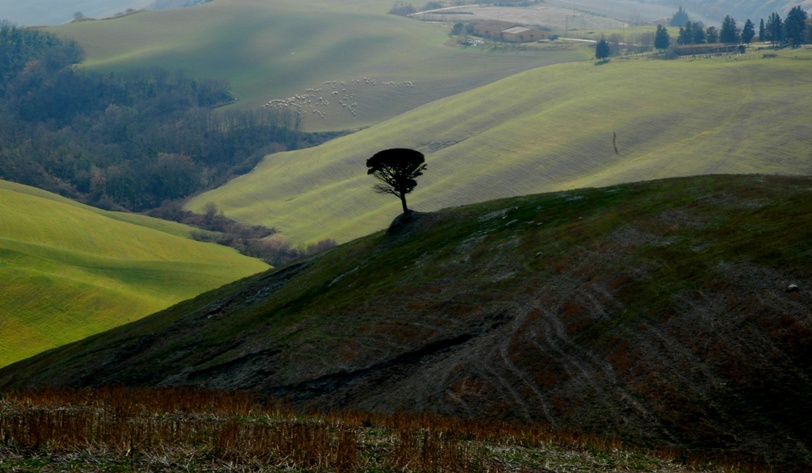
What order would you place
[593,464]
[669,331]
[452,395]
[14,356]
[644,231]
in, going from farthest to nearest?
[14,356] < [644,231] < [452,395] < [669,331] < [593,464]

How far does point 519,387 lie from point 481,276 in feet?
59.7

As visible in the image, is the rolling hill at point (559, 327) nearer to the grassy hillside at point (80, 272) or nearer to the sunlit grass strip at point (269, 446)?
the sunlit grass strip at point (269, 446)

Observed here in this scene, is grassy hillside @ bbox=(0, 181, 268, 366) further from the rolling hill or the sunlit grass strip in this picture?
the sunlit grass strip

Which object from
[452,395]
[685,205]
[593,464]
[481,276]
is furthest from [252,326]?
[593,464]

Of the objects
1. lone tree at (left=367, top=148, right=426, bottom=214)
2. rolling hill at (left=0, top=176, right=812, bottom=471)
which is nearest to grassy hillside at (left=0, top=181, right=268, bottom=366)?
rolling hill at (left=0, top=176, right=812, bottom=471)

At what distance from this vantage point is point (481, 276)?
65.5m

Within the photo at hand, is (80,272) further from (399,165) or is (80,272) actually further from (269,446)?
(269,446)

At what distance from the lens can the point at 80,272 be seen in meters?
151

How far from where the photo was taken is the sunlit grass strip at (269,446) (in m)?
27.0

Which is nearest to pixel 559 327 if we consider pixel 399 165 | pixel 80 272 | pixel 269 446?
pixel 269 446

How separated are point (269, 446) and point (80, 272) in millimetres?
134138

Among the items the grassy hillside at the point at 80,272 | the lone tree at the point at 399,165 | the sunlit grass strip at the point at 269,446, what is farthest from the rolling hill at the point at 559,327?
the grassy hillside at the point at 80,272

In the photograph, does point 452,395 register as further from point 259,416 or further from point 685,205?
point 685,205

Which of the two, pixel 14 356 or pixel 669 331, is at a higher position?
pixel 669 331
